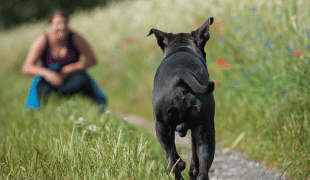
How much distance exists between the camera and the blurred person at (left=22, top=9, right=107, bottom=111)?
4.18m

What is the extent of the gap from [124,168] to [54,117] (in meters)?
1.84

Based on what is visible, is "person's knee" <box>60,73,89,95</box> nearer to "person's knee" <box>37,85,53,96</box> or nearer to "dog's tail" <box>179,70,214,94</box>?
"person's knee" <box>37,85,53,96</box>

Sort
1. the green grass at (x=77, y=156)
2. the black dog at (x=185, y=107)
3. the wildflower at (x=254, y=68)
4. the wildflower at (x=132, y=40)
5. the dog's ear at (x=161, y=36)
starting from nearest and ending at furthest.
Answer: the black dog at (x=185, y=107) → the green grass at (x=77, y=156) → the dog's ear at (x=161, y=36) → the wildflower at (x=254, y=68) → the wildflower at (x=132, y=40)

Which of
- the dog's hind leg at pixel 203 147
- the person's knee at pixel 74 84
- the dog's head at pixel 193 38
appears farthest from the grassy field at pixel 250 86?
the dog's head at pixel 193 38

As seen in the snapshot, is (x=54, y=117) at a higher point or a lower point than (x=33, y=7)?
lower

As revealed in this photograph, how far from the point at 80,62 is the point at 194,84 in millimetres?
2952

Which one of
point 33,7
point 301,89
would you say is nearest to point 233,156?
point 301,89

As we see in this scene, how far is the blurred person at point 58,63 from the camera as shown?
418 centimetres

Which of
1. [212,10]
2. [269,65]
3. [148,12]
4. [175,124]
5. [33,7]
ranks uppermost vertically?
[33,7]

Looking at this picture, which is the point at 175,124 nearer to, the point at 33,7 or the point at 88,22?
the point at 88,22

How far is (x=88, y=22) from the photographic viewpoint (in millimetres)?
12914

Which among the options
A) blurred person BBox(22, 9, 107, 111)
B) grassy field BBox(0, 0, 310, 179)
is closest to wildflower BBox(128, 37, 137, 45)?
grassy field BBox(0, 0, 310, 179)

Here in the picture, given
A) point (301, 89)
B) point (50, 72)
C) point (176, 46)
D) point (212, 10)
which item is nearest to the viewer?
point (176, 46)

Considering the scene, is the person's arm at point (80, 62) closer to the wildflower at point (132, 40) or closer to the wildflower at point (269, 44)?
the wildflower at point (269, 44)
